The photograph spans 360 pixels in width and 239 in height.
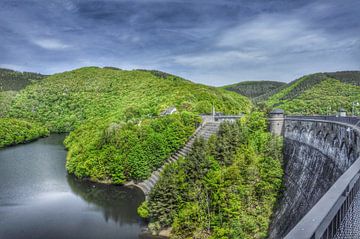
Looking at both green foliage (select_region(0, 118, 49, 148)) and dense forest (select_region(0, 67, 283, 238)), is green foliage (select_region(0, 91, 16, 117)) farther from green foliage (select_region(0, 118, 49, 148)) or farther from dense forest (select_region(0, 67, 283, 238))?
dense forest (select_region(0, 67, 283, 238))

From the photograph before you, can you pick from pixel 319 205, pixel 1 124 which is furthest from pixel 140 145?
pixel 1 124

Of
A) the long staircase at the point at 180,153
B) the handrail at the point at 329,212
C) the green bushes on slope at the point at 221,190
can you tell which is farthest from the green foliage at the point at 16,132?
the handrail at the point at 329,212

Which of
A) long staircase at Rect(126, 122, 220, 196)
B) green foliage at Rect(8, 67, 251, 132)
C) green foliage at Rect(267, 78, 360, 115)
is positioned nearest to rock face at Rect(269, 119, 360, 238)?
long staircase at Rect(126, 122, 220, 196)

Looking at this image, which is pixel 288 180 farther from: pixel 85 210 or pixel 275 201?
pixel 85 210

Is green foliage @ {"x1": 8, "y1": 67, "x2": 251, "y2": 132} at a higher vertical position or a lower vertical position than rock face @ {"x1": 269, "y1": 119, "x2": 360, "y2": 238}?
higher

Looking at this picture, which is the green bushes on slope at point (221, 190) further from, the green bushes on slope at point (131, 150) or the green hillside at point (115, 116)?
the green hillside at point (115, 116)

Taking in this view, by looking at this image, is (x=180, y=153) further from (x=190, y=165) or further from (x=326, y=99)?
(x=326, y=99)

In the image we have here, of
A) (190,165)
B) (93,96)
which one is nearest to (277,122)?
(190,165)
